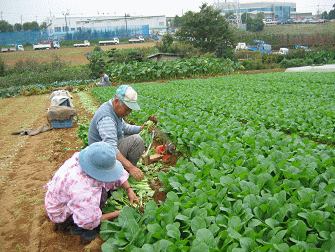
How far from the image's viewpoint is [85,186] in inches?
95.0

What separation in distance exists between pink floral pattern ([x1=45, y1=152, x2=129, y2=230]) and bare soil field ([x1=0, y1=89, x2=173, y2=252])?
0.87ft

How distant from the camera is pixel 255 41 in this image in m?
42.8

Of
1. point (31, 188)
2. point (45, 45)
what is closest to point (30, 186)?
point (31, 188)

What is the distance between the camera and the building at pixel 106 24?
56.7m

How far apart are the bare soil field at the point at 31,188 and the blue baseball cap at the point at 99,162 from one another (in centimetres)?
69

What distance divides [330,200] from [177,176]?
146 cm

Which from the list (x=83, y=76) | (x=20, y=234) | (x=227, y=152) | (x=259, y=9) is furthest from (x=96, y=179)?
(x=259, y=9)

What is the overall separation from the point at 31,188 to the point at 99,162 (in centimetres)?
225

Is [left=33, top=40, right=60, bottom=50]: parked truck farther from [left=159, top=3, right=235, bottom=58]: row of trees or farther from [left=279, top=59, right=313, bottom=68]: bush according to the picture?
[left=279, top=59, right=313, bottom=68]: bush

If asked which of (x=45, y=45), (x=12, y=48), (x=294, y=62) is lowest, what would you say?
(x=294, y=62)

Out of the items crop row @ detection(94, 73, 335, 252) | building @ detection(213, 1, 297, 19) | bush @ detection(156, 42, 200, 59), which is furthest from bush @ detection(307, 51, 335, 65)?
building @ detection(213, 1, 297, 19)

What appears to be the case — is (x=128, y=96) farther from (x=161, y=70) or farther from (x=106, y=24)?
(x=106, y=24)

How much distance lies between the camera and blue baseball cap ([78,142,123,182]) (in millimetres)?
2350

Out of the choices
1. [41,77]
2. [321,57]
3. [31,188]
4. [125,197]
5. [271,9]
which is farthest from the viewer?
[271,9]
